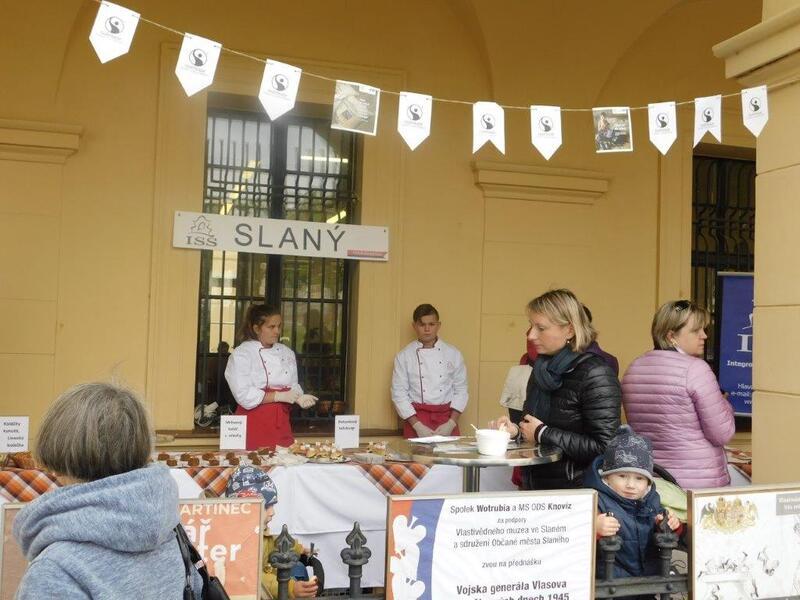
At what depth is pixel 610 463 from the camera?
9.59ft

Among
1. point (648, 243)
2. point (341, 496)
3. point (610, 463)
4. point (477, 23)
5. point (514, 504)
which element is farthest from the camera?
point (648, 243)

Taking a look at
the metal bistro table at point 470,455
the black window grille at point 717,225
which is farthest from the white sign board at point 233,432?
the black window grille at point 717,225

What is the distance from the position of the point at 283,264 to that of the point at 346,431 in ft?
6.95

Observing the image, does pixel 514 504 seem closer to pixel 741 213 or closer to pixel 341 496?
pixel 341 496

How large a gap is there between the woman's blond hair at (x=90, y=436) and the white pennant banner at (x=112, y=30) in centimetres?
175

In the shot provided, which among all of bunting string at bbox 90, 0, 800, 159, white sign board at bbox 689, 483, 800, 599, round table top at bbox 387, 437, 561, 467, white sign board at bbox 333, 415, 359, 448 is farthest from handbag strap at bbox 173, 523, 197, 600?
white sign board at bbox 333, 415, 359, 448

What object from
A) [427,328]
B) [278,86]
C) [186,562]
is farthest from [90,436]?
[427,328]

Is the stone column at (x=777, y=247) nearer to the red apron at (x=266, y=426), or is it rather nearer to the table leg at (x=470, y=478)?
the table leg at (x=470, y=478)

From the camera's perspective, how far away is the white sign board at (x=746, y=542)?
2627 millimetres

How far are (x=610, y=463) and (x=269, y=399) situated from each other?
2.86 metres

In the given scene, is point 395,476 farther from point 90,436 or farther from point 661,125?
point 90,436

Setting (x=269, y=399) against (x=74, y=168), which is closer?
(x=269, y=399)

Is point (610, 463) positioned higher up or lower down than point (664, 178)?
lower down

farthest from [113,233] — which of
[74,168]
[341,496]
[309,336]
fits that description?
[341,496]
